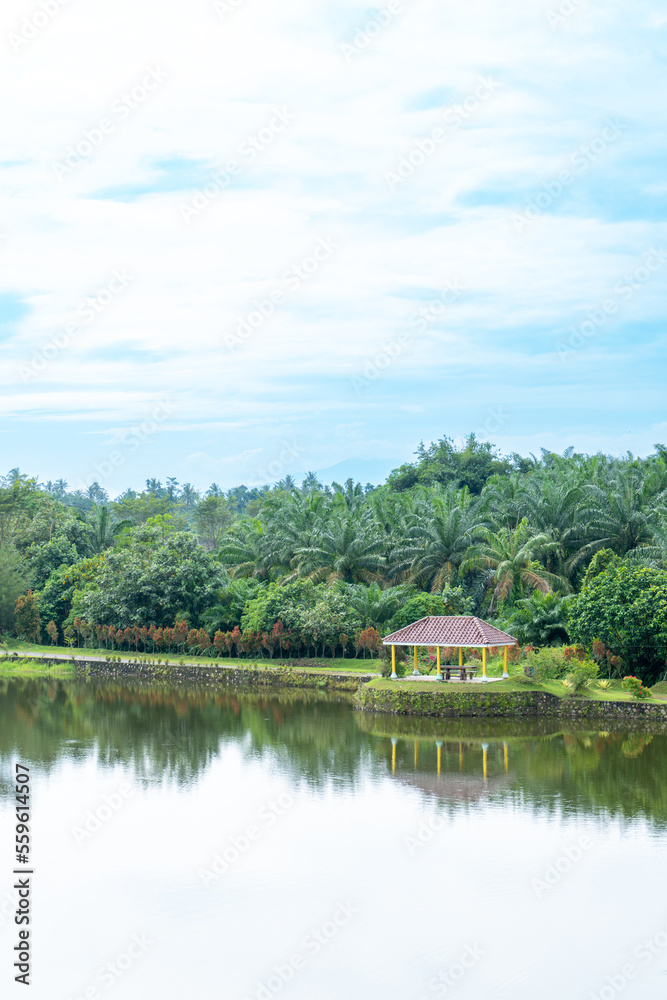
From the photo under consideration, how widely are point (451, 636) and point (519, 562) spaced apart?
725 cm

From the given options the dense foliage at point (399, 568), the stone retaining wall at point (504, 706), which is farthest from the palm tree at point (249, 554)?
the stone retaining wall at point (504, 706)

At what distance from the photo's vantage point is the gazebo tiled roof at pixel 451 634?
33062 millimetres

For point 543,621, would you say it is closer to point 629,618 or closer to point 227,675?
point 629,618

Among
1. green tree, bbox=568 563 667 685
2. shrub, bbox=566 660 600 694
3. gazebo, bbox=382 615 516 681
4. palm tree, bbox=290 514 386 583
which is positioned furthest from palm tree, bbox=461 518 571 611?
shrub, bbox=566 660 600 694

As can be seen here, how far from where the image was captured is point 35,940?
1570cm

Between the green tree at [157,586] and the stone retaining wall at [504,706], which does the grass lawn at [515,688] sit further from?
the green tree at [157,586]

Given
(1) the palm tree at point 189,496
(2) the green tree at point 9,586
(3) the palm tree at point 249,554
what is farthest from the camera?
(1) the palm tree at point 189,496

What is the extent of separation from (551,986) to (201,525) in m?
77.2

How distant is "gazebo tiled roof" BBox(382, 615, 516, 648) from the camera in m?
33.1

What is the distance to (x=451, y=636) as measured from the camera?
3356 centimetres

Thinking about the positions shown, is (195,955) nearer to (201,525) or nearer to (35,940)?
(35,940)

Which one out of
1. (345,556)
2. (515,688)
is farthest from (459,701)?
(345,556)

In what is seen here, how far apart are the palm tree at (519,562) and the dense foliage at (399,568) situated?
0.19 feet

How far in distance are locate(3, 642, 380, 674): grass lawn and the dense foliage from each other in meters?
0.85
